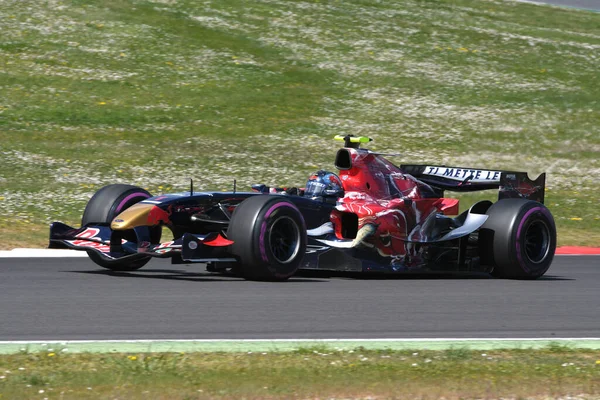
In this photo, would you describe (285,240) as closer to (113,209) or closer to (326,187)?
(326,187)

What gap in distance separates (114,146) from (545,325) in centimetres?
1773

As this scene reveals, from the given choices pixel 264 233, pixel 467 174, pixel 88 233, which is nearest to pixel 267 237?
pixel 264 233

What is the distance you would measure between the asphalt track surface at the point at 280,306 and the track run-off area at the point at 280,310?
10 mm

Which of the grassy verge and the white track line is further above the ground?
the grassy verge

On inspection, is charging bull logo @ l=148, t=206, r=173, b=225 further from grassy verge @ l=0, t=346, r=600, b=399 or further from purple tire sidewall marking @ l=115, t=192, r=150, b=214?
grassy verge @ l=0, t=346, r=600, b=399

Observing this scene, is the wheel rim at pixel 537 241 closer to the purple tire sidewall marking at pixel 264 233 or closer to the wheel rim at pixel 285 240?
the wheel rim at pixel 285 240

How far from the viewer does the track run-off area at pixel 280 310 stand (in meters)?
7.59

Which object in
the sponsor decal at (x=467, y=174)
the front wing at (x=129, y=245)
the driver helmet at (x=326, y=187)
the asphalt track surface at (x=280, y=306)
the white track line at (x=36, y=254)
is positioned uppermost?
the sponsor decal at (x=467, y=174)

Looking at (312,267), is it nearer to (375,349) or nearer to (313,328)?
(313,328)

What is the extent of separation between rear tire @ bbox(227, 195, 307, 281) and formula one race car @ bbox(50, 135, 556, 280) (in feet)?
0.03

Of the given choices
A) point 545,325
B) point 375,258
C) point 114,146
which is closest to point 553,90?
point 114,146

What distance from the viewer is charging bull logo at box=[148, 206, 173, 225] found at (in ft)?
36.1

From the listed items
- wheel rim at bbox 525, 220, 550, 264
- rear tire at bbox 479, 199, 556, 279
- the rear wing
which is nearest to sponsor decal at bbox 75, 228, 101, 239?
the rear wing

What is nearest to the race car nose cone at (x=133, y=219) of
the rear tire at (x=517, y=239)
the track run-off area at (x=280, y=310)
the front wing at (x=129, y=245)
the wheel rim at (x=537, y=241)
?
the front wing at (x=129, y=245)
